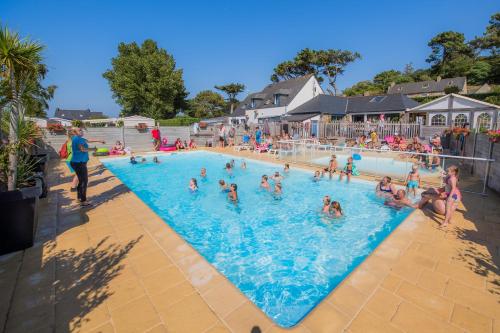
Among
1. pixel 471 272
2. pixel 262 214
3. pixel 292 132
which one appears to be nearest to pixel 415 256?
pixel 471 272

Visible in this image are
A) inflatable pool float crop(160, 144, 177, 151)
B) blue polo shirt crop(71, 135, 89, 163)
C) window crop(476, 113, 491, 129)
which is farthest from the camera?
inflatable pool float crop(160, 144, 177, 151)

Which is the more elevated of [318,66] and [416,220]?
[318,66]

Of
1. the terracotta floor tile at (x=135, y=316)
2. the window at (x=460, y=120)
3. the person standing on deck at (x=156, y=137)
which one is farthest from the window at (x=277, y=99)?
the terracotta floor tile at (x=135, y=316)

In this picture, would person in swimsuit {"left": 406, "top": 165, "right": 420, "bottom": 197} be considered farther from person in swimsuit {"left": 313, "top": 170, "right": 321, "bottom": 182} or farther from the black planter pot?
the black planter pot

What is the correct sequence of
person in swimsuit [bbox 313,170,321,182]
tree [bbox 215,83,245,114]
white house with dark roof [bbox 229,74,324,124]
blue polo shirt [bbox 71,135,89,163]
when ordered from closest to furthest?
blue polo shirt [bbox 71,135,89,163]
person in swimsuit [bbox 313,170,321,182]
white house with dark roof [bbox 229,74,324,124]
tree [bbox 215,83,245,114]

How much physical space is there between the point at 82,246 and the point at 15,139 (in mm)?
2274

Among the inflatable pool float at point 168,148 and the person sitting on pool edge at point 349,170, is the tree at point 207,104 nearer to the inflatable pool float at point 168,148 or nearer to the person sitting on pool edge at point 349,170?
the inflatable pool float at point 168,148

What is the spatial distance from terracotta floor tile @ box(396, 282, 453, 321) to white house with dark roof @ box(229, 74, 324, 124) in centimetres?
2998

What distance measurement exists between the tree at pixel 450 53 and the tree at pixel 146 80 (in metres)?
58.5

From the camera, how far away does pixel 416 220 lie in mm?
5371

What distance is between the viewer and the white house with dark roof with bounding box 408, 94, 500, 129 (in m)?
17.1

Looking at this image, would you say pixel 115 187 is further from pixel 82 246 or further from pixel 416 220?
pixel 416 220

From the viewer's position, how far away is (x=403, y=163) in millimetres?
8789

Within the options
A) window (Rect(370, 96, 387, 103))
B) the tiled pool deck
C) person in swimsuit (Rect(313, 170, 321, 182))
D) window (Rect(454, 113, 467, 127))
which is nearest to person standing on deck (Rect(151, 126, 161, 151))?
person in swimsuit (Rect(313, 170, 321, 182))
